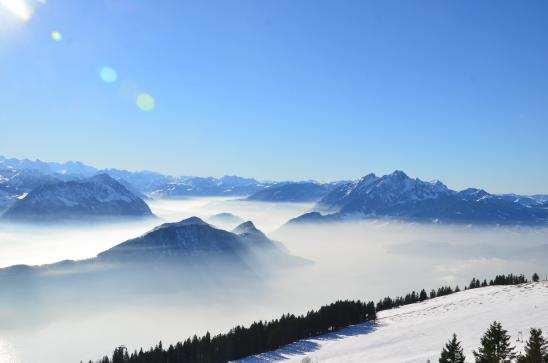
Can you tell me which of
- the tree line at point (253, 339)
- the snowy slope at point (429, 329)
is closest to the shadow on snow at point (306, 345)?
the snowy slope at point (429, 329)

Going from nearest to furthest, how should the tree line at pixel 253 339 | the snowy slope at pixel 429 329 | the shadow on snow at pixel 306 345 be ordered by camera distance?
Result: the snowy slope at pixel 429 329
the shadow on snow at pixel 306 345
the tree line at pixel 253 339

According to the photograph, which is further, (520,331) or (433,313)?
(433,313)

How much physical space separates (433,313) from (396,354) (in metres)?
31.2

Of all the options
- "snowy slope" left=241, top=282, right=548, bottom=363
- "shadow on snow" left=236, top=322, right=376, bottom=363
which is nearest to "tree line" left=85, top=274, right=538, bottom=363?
"shadow on snow" left=236, top=322, right=376, bottom=363

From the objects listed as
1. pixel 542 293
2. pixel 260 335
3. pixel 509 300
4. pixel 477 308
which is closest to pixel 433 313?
pixel 477 308

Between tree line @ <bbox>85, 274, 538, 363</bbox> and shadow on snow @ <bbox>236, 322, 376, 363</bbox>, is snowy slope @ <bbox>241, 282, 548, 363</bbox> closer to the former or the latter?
shadow on snow @ <bbox>236, 322, 376, 363</bbox>

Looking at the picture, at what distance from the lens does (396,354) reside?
75188mm

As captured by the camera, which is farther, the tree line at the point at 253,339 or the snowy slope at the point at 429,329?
the tree line at the point at 253,339

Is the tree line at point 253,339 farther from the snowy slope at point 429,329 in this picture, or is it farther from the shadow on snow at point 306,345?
the snowy slope at point 429,329

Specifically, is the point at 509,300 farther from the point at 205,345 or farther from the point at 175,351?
the point at 175,351

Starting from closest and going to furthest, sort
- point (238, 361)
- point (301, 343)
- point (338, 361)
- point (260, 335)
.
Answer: point (338, 361) < point (238, 361) < point (301, 343) < point (260, 335)

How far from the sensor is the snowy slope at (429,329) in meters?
74.7

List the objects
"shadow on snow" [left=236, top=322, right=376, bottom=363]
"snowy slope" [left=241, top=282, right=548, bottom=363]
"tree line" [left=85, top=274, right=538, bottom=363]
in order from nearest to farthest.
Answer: "snowy slope" [left=241, top=282, right=548, bottom=363]
"shadow on snow" [left=236, top=322, right=376, bottom=363]
"tree line" [left=85, top=274, right=538, bottom=363]

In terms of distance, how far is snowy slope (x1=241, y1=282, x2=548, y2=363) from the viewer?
74.7 metres
